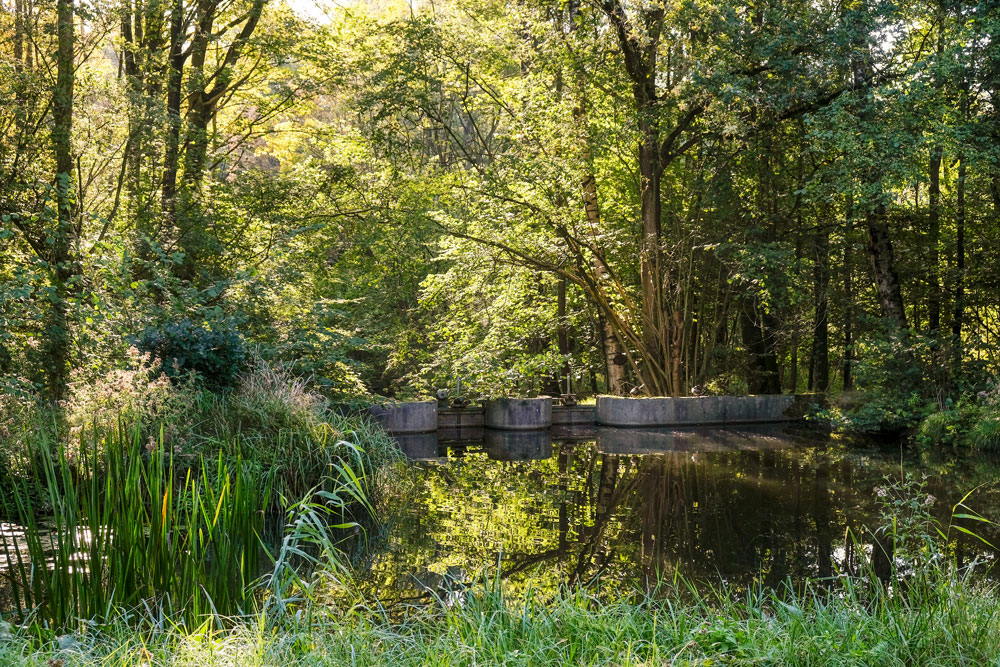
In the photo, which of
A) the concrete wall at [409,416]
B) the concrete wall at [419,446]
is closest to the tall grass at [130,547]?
the concrete wall at [419,446]

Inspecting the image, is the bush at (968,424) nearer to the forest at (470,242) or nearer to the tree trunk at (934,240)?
the forest at (470,242)

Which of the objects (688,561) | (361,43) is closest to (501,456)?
(688,561)

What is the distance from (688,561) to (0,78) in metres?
8.23

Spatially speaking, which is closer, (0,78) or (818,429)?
(0,78)

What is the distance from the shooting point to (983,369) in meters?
10.5

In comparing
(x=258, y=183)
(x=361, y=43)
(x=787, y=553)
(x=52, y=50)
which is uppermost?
(x=361, y=43)

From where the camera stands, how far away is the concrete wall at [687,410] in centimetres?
1225

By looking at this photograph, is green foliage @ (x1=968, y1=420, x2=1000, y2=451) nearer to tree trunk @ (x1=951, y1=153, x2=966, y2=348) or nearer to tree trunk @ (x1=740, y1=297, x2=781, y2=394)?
tree trunk @ (x1=951, y1=153, x2=966, y2=348)

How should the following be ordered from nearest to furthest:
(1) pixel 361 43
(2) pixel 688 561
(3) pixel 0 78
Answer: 1. (2) pixel 688 561
2. (3) pixel 0 78
3. (1) pixel 361 43

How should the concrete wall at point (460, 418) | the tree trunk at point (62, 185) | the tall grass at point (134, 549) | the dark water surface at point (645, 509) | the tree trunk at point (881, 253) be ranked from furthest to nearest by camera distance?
1. the concrete wall at point (460, 418)
2. the tree trunk at point (881, 253)
3. the tree trunk at point (62, 185)
4. the dark water surface at point (645, 509)
5. the tall grass at point (134, 549)

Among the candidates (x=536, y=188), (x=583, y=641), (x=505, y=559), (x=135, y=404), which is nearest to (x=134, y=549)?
(x=583, y=641)

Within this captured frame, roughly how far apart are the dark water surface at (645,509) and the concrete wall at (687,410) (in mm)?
1859

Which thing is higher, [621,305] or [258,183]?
[258,183]

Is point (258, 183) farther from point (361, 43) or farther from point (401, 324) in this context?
point (401, 324)
